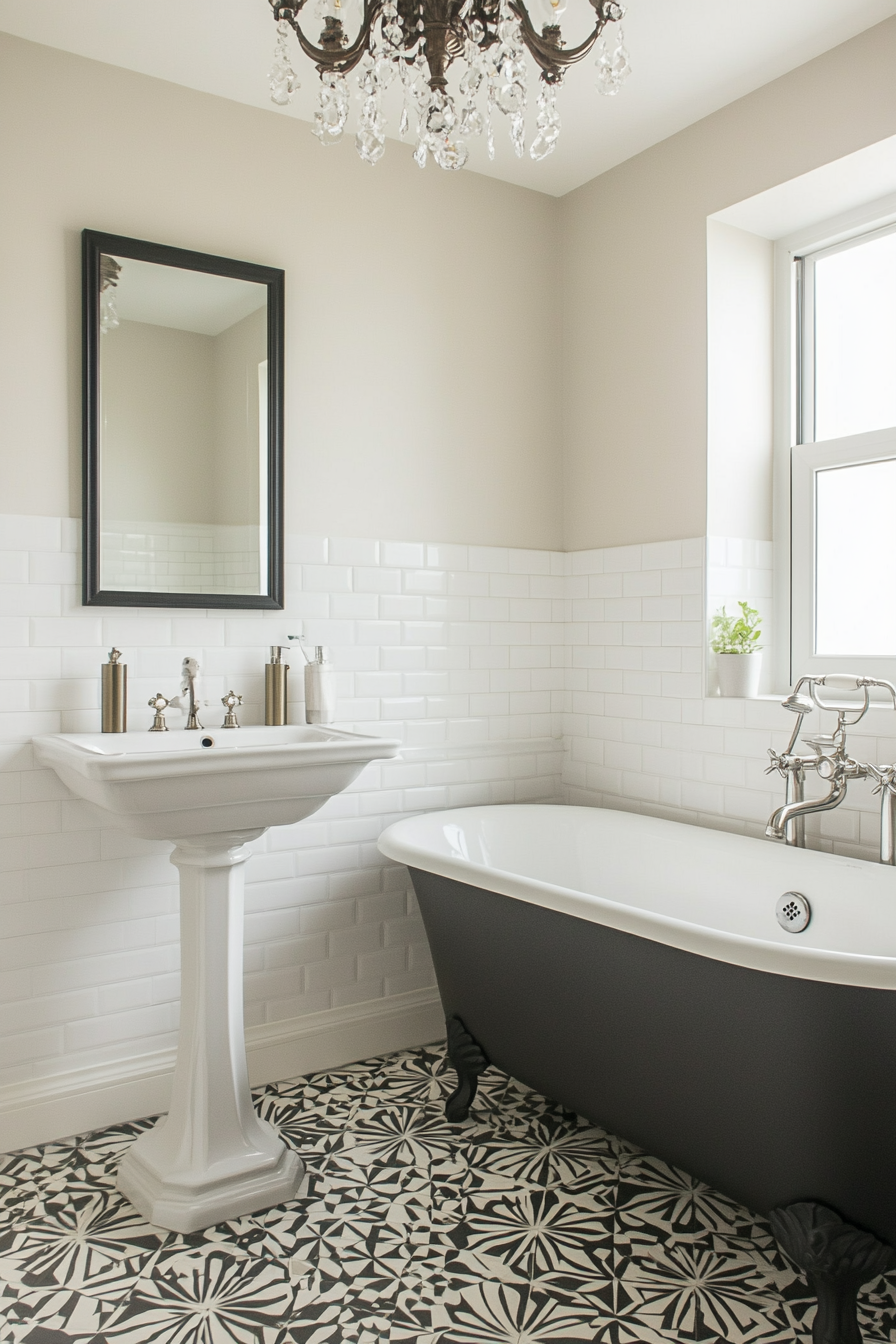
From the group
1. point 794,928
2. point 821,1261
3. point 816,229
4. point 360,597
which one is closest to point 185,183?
point 360,597

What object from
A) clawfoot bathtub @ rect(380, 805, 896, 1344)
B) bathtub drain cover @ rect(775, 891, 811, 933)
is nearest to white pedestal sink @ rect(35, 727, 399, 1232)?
clawfoot bathtub @ rect(380, 805, 896, 1344)

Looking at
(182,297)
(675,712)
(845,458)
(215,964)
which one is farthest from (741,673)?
(182,297)

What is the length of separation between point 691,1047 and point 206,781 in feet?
3.66

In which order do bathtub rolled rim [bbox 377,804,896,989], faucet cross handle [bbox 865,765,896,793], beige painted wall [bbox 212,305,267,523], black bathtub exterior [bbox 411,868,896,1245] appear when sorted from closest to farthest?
bathtub rolled rim [bbox 377,804,896,989] → black bathtub exterior [bbox 411,868,896,1245] → faucet cross handle [bbox 865,765,896,793] → beige painted wall [bbox 212,305,267,523]

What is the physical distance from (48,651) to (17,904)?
2.12 ft

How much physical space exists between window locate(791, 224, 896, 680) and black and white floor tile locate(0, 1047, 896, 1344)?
61.7 inches

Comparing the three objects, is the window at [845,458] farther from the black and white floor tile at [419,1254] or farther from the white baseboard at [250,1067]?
the white baseboard at [250,1067]

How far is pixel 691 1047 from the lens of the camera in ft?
6.07

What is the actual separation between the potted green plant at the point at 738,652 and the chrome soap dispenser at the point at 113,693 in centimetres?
171

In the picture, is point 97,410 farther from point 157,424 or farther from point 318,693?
point 318,693

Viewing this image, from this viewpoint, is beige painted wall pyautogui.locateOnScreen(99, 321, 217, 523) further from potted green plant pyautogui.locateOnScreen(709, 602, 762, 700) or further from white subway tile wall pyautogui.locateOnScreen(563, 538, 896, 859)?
potted green plant pyautogui.locateOnScreen(709, 602, 762, 700)

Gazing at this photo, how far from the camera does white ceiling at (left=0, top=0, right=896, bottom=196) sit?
7.55ft

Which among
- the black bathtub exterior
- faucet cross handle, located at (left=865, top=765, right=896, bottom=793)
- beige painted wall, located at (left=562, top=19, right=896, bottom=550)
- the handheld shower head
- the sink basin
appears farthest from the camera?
beige painted wall, located at (left=562, top=19, right=896, bottom=550)

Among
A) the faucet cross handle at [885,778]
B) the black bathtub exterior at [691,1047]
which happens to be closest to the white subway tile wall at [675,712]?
the faucet cross handle at [885,778]
